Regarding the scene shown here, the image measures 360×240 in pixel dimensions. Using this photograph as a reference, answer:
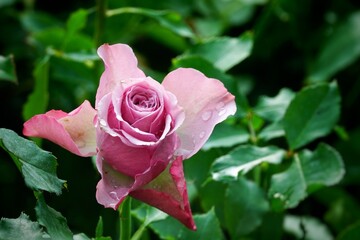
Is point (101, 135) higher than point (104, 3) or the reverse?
higher

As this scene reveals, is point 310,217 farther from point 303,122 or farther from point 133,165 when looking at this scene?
point 133,165

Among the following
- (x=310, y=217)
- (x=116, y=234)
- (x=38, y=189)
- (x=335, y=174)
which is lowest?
(x=310, y=217)

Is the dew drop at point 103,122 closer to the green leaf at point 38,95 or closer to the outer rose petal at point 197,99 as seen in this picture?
the outer rose petal at point 197,99

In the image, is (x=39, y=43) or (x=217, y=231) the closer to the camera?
(x=217, y=231)

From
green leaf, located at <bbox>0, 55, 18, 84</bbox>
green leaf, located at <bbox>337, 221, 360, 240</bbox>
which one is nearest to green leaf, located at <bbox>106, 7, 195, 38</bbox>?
green leaf, located at <bbox>0, 55, 18, 84</bbox>

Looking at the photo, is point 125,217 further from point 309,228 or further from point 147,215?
point 309,228

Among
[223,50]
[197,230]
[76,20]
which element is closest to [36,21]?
[76,20]

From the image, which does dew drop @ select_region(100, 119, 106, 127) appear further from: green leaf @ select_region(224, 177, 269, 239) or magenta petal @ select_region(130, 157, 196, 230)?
green leaf @ select_region(224, 177, 269, 239)

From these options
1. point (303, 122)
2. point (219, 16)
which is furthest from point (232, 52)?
point (219, 16)
